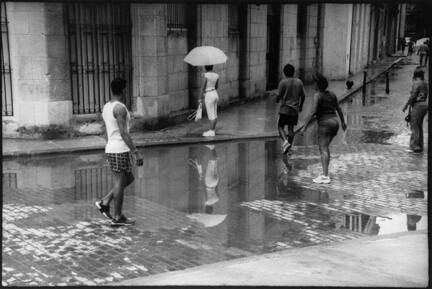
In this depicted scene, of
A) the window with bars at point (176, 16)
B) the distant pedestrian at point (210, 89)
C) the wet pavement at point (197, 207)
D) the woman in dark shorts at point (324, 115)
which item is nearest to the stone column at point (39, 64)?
the wet pavement at point (197, 207)

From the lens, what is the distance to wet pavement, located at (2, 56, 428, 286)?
6.12 meters

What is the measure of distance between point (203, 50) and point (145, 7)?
1.78 m

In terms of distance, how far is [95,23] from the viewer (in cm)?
1323

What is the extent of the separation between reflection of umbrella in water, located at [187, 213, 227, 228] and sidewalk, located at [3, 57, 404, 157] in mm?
4753

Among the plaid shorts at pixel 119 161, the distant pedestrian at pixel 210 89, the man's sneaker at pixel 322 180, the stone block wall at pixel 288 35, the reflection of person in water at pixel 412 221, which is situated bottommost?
the reflection of person in water at pixel 412 221

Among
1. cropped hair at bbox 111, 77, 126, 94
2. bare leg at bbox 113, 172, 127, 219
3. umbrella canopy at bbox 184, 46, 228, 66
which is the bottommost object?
bare leg at bbox 113, 172, 127, 219

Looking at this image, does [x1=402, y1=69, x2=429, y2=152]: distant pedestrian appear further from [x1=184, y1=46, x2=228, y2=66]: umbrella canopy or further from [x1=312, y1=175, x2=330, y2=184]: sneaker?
[x1=184, y1=46, x2=228, y2=66]: umbrella canopy

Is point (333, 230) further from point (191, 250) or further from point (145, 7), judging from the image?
point (145, 7)

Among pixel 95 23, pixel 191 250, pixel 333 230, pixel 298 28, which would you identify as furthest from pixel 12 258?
pixel 298 28

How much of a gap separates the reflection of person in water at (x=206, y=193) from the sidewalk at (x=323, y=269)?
1609mm

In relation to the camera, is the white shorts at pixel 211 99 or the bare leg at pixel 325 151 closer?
the bare leg at pixel 325 151

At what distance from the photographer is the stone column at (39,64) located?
12195 millimetres

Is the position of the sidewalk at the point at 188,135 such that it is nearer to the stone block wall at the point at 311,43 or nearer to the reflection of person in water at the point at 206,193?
the reflection of person in water at the point at 206,193

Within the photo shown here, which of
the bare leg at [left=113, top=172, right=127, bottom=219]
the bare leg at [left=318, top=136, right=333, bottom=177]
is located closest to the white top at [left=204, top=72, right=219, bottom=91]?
the bare leg at [left=318, top=136, right=333, bottom=177]
